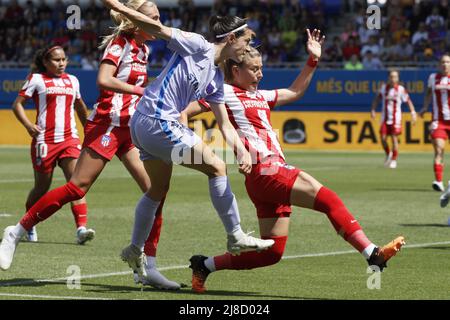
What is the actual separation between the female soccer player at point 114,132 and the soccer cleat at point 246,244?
817 millimetres

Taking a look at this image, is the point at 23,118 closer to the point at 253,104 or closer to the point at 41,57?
the point at 41,57

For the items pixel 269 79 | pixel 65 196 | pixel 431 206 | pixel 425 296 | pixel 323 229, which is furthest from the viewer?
pixel 269 79

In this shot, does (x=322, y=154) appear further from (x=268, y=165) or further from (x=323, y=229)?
(x=268, y=165)

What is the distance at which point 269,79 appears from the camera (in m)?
34.1

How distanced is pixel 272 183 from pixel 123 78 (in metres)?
2.33

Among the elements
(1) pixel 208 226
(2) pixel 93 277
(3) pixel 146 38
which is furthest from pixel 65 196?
(1) pixel 208 226

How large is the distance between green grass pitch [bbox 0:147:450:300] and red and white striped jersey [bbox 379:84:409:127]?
6642 mm

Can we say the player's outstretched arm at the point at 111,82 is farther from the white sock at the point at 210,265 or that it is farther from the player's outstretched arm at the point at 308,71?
the white sock at the point at 210,265

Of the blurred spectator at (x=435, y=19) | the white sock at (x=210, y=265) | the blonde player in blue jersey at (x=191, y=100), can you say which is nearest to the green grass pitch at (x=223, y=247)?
the white sock at (x=210, y=265)

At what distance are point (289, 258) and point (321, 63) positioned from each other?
2482cm

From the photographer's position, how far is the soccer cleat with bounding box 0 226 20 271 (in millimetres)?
9234

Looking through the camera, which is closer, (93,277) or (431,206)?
(93,277)

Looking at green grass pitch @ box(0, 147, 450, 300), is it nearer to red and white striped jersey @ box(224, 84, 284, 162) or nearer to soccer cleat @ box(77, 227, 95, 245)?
soccer cleat @ box(77, 227, 95, 245)

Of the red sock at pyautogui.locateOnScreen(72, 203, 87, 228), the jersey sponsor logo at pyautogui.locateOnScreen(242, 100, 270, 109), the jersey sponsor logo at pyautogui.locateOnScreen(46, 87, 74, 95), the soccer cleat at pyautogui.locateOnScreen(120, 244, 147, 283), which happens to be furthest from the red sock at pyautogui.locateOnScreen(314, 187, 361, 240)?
the jersey sponsor logo at pyautogui.locateOnScreen(46, 87, 74, 95)
